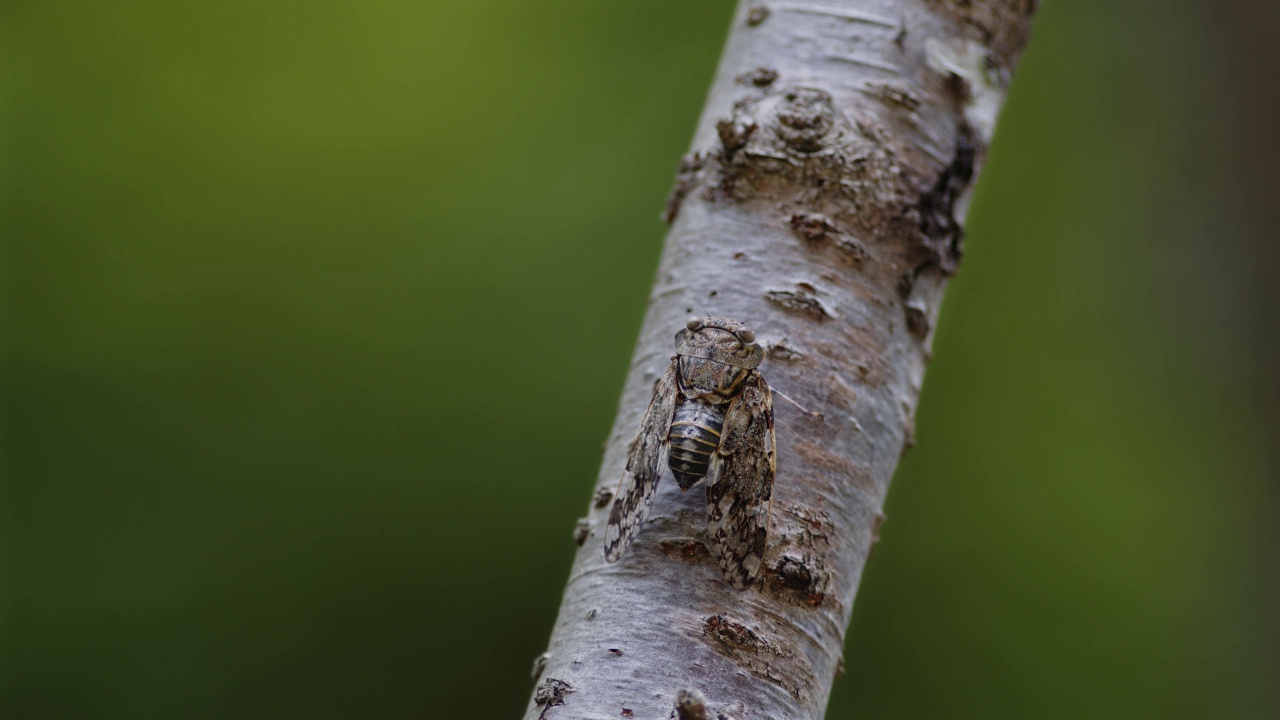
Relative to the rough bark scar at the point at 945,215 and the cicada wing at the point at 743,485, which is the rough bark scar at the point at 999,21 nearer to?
the rough bark scar at the point at 945,215

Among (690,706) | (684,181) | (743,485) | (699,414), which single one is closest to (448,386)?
(684,181)

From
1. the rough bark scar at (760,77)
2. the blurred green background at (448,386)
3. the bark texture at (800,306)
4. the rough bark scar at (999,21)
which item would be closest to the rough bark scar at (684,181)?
the bark texture at (800,306)

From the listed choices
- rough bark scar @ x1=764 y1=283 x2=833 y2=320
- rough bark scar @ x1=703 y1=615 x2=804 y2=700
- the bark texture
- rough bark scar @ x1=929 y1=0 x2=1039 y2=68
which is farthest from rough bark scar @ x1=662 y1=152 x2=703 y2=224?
rough bark scar @ x1=703 y1=615 x2=804 y2=700

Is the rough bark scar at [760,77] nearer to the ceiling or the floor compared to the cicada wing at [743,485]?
nearer to the ceiling

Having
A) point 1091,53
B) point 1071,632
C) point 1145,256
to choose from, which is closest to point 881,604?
point 1071,632

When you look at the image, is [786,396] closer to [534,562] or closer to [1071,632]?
→ [534,562]

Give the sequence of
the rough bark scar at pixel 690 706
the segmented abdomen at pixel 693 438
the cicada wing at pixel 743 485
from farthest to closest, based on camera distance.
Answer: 1. the segmented abdomen at pixel 693 438
2. the cicada wing at pixel 743 485
3. the rough bark scar at pixel 690 706

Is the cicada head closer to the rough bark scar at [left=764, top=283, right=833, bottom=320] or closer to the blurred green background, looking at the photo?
the rough bark scar at [left=764, top=283, right=833, bottom=320]

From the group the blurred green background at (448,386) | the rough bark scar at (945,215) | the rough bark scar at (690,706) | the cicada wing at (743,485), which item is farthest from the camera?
the blurred green background at (448,386)

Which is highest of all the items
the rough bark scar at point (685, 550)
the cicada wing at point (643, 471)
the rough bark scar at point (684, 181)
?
the rough bark scar at point (684, 181)

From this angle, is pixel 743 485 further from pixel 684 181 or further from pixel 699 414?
pixel 684 181
